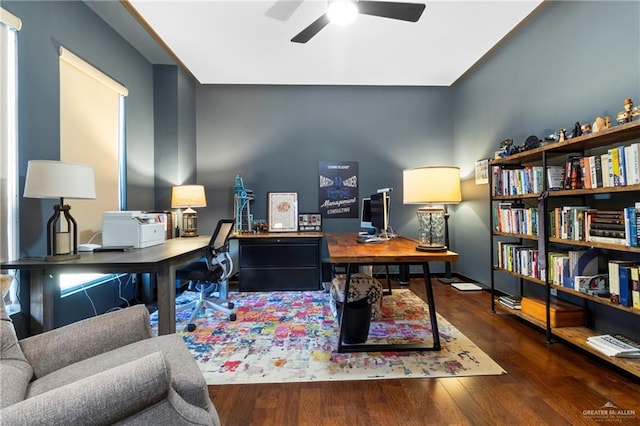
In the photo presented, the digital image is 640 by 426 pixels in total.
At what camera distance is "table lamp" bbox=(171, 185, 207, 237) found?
341 centimetres

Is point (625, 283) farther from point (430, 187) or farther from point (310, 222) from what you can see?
point (310, 222)

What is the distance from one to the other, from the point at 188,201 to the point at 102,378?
2871 mm

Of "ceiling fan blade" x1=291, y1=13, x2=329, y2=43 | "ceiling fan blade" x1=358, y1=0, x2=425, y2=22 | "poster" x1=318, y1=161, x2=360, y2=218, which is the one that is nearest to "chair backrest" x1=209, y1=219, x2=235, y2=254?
"poster" x1=318, y1=161, x2=360, y2=218

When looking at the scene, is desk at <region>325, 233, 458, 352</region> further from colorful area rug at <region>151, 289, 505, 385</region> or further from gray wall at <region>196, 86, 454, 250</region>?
gray wall at <region>196, 86, 454, 250</region>

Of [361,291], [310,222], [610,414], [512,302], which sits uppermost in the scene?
[310,222]

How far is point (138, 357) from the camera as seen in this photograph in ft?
3.71

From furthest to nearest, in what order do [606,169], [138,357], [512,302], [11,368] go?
[512,302] → [606,169] → [138,357] → [11,368]

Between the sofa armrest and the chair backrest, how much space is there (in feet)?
4.17

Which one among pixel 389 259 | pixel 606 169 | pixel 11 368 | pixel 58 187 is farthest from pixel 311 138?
pixel 11 368

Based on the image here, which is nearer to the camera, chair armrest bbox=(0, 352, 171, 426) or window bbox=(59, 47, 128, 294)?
chair armrest bbox=(0, 352, 171, 426)

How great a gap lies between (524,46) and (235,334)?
372 centimetres

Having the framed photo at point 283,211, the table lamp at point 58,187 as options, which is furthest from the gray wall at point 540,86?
the table lamp at point 58,187

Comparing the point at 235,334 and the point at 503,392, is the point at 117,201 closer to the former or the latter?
the point at 235,334

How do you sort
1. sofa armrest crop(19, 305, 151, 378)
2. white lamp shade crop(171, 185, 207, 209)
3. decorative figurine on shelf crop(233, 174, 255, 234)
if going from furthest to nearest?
decorative figurine on shelf crop(233, 174, 255, 234) → white lamp shade crop(171, 185, 207, 209) → sofa armrest crop(19, 305, 151, 378)
